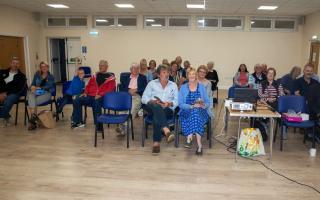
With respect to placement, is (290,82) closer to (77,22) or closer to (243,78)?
(243,78)

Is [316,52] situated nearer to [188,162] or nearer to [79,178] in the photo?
[188,162]

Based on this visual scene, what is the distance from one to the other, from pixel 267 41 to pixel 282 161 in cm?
761

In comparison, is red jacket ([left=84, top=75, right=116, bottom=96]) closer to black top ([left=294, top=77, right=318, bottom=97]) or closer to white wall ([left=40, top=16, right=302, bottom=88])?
black top ([left=294, top=77, right=318, bottom=97])

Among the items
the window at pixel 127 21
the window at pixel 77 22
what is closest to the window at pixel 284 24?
the window at pixel 127 21

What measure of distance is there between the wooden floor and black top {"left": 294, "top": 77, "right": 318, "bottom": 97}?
0.90 metres

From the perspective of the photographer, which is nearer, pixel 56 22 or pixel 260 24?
pixel 260 24

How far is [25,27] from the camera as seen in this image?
9906 millimetres

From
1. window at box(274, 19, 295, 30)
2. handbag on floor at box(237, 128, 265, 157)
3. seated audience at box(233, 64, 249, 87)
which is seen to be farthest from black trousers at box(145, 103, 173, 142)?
window at box(274, 19, 295, 30)

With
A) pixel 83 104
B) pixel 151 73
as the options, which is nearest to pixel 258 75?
pixel 151 73

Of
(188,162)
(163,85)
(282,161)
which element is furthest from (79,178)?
(282,161)

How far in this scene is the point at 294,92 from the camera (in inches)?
206

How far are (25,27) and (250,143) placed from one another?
29.8 feet

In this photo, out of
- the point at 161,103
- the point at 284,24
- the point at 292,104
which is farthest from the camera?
the point at 284,24

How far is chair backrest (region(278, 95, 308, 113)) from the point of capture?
4551 mm
